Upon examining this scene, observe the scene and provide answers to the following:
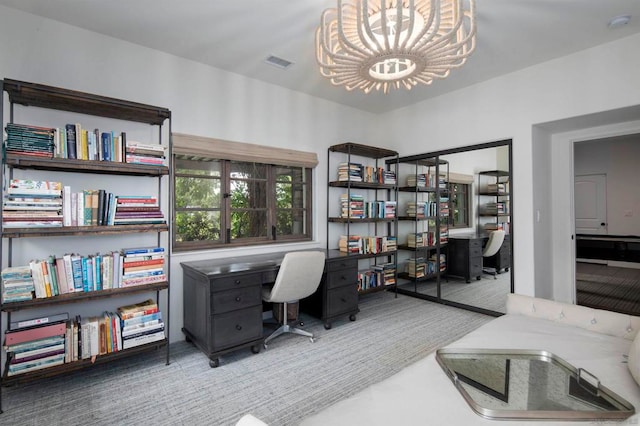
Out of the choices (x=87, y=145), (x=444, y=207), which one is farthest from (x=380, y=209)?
(x=87, y=145)

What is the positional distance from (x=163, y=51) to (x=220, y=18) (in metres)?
0.85

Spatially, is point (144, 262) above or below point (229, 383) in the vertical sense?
above

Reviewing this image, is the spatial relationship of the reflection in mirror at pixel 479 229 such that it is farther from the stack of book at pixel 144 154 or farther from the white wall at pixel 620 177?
the white wall at pixel 620 177

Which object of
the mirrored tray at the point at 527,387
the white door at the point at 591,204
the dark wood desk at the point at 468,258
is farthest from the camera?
the white door at the point at 591,204

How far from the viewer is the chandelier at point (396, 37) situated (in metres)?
1.65

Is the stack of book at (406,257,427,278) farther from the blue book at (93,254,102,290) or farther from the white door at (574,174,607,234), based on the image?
the white door at (574,174,607,234)

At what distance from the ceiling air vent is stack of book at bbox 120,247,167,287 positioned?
2102mm

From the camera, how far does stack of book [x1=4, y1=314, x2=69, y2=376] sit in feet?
6.63

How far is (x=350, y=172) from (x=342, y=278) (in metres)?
1.38

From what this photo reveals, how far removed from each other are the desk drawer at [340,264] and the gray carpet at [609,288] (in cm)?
299

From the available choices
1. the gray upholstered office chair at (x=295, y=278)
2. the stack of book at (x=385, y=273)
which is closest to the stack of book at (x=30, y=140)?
the gray upholstered office chair at (x=295, y=278)

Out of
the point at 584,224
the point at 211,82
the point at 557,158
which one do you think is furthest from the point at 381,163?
the point at 584,224

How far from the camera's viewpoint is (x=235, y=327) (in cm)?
266

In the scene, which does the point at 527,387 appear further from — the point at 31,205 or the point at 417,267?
the point at 417,267
